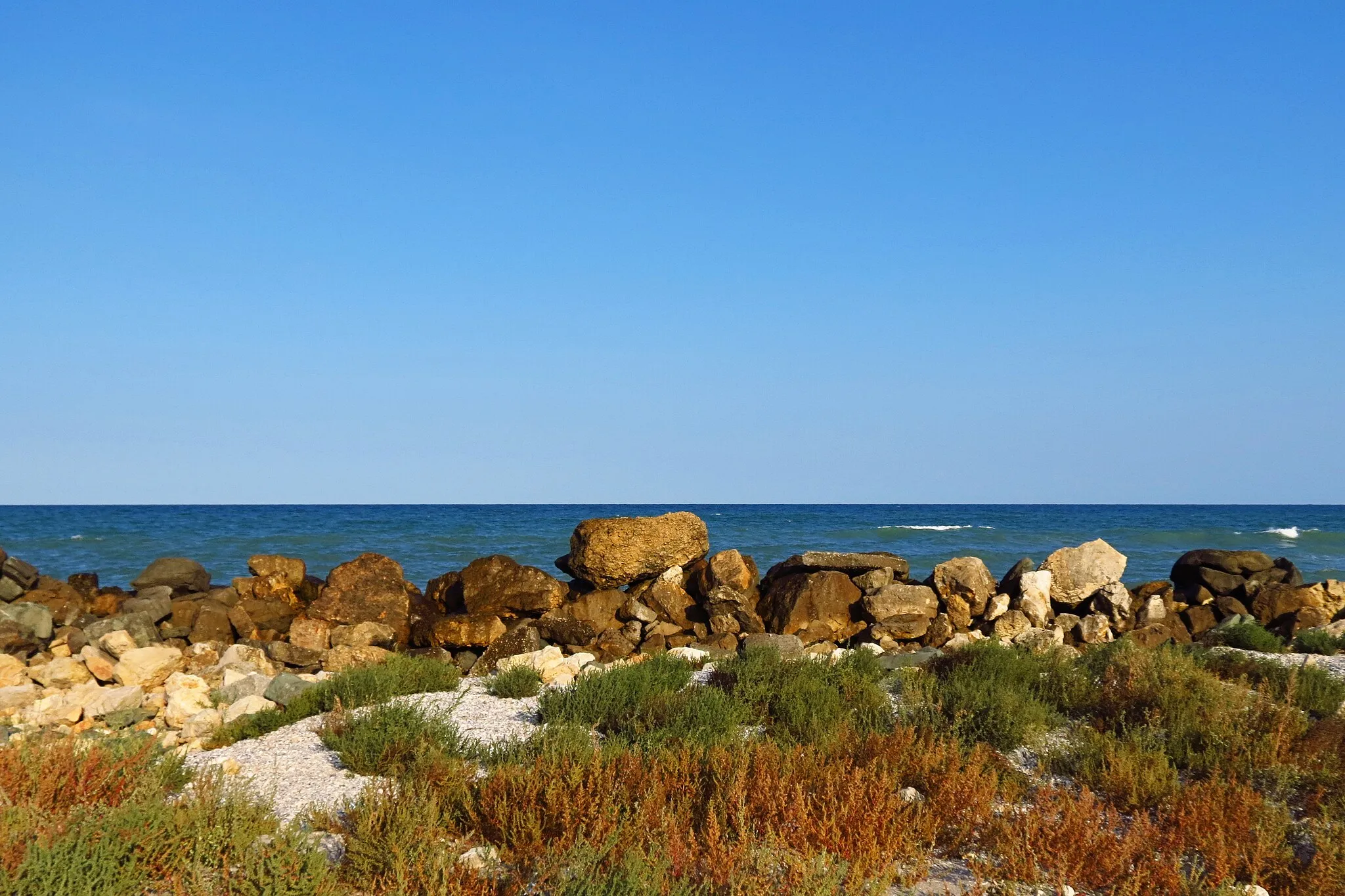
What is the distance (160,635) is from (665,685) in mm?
11084

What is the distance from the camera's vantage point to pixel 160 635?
51.9ft

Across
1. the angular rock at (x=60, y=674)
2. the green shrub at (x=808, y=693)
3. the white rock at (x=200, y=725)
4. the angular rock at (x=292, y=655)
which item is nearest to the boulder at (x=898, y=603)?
the green shrub at (x=808, y=693)

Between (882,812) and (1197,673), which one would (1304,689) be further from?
(882,812)

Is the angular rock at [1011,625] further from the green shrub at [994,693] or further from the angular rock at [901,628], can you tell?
the green shrub at [994,693]

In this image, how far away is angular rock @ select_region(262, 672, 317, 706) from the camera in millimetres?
10188

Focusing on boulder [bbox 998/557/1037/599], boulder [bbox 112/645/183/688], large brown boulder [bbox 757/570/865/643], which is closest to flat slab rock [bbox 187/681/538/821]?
boulder [bbox 112/645/183/688]

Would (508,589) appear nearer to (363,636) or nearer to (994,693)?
(363,636)

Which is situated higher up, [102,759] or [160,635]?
[102,759]

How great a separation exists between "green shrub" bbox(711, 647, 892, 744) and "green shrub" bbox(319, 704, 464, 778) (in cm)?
251

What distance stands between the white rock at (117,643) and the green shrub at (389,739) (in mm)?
8449

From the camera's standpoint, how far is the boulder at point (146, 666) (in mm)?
13484

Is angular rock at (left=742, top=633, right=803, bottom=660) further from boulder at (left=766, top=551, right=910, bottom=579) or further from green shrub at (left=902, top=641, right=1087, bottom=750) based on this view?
boulder at (left=766, top=551, right=910, bottom=579)

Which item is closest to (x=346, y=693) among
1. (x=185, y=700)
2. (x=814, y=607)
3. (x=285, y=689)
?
(x=285, y=689)

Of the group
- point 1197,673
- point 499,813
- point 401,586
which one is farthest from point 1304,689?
point 401,586
